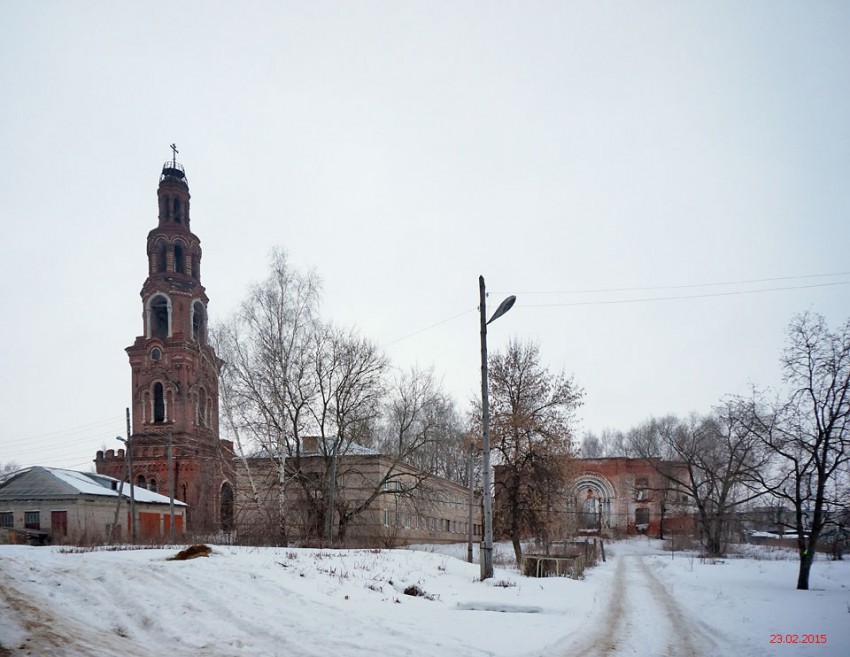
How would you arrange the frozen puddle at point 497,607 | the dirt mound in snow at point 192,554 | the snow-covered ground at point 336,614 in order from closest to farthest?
the snow-covered ground at point 336,614 → the dirt mound in snow at point 192,554 → the frozen puddle at point 497,607

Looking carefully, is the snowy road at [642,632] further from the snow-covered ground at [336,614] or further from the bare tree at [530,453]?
the bare tree at [530,453]

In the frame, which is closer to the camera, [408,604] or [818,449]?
[408,604]

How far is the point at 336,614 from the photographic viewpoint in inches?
354

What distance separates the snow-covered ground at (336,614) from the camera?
7355 mm

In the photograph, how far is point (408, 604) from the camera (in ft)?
35.6

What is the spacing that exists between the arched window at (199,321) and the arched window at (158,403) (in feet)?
14.8

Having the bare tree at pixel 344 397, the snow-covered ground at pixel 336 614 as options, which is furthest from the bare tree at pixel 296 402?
Answer: the snow-covered ground at pixel 336 614

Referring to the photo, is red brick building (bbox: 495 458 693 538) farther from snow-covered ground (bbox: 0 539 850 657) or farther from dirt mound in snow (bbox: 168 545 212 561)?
dirt mound in snow (bbox: 168 545 212 561)

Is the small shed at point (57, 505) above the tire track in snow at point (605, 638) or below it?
below

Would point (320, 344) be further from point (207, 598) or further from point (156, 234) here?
point (156, 234)

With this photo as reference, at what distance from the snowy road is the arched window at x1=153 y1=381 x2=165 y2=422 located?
125 feet

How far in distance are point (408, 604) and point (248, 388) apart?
19542mm

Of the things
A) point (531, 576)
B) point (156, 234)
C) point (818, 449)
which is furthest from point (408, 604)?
point (156, 234)

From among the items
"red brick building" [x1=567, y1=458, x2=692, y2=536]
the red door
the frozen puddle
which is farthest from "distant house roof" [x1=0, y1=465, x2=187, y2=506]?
"red brick building" [x1=567, y1=458, x2=692, y2=536]
